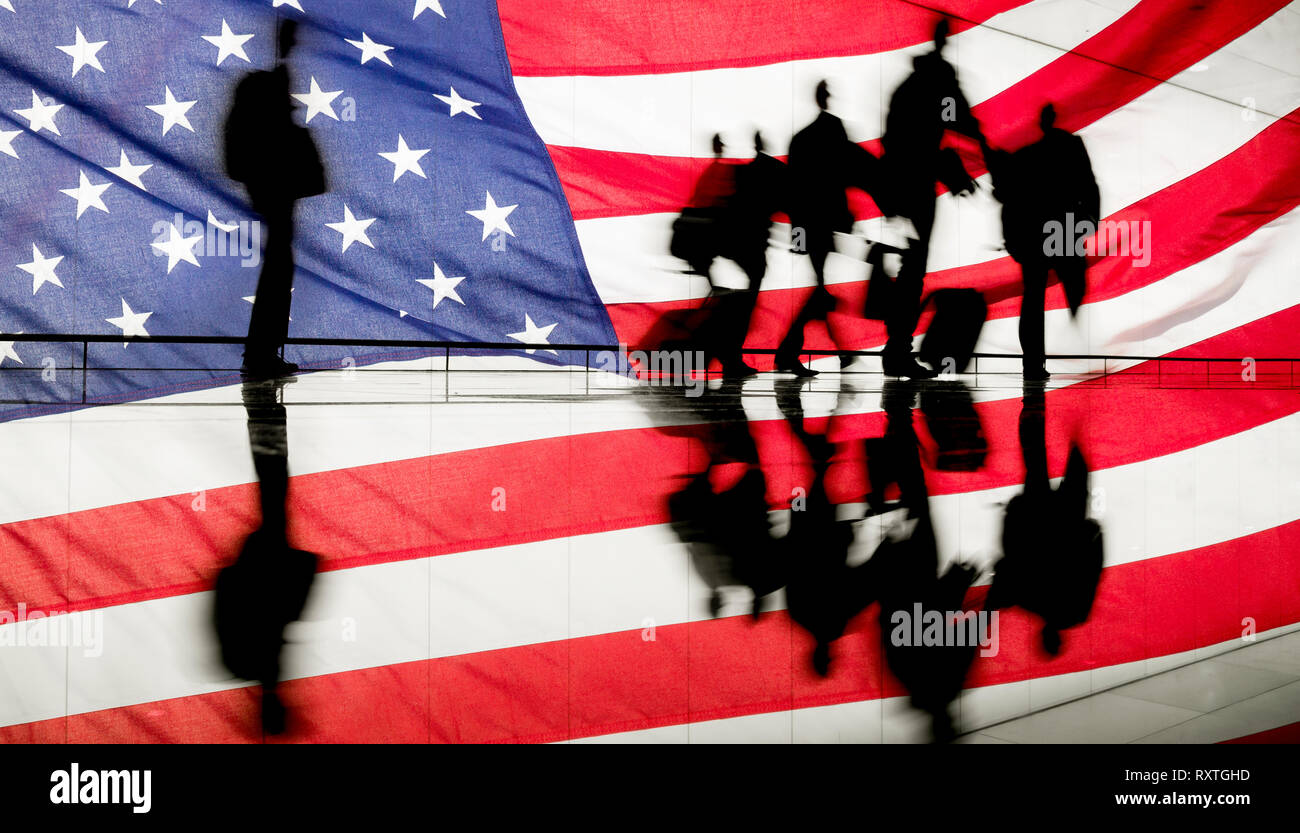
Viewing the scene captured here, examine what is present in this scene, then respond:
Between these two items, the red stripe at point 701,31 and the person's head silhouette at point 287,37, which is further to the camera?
the red stripe at point 701,31

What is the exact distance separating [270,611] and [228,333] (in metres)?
0.83

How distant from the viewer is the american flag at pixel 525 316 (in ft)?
6.18

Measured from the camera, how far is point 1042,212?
2.38 meters

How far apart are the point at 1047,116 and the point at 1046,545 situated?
1559 mm

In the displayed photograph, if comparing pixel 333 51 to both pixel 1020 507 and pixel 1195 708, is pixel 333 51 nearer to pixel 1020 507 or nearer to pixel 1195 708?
pixel 1020 507

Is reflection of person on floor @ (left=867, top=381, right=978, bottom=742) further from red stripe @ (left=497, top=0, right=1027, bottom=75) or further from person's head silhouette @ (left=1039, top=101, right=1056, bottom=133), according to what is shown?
red stripe @ (left=497, top=0, right=1027, bottom=75)

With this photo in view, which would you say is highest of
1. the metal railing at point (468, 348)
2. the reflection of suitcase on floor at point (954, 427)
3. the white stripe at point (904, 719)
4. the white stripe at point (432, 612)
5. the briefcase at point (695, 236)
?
the briefcase at point (695, 236)

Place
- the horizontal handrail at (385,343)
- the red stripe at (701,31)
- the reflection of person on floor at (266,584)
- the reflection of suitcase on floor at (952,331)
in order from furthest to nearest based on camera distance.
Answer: the reflection of suitcase on floor at (952,331)
the red stripe at (701,31)
the reflection of person on floor at (266,584)
the horizontal handrail at (385,343)

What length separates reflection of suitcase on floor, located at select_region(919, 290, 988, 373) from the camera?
2.33 metres

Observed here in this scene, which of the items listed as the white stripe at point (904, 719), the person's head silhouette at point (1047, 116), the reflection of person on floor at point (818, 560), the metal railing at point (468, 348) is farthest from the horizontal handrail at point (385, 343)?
the white stripe at point (904, 719)

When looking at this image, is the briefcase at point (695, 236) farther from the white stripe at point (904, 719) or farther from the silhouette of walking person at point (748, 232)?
the white stripe at point (904, 719)

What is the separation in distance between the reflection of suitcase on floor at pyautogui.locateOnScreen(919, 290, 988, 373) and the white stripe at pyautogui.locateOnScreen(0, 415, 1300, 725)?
1.60ft

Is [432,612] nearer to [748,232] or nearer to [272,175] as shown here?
[272,175]

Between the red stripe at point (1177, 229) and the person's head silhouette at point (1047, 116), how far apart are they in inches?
16.1
